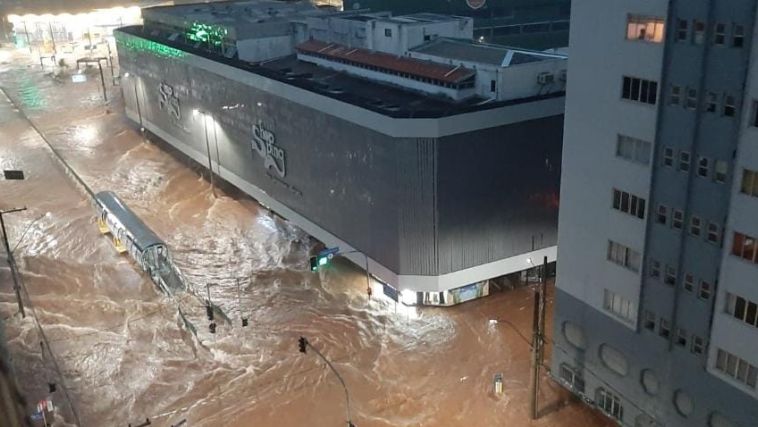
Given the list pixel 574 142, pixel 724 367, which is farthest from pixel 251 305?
pixel 724 367

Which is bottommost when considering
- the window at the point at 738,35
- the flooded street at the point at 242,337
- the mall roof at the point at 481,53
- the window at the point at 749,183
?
the flooded street at the point at 242,337

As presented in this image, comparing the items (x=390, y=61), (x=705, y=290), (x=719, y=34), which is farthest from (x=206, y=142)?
(x=719, y=34)

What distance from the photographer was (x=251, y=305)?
4078 centimetres

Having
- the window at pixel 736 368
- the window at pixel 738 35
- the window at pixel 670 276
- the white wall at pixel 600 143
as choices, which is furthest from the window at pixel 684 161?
the window at pixel 736 368

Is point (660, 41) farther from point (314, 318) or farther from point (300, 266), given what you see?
point (300, 266)

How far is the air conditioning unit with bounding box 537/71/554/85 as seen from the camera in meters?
39.4

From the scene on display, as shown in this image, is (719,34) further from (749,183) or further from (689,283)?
(689,283)

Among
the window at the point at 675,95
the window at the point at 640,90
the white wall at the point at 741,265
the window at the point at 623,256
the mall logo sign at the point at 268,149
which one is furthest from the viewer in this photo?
the mall logo sign at the point at 268,149

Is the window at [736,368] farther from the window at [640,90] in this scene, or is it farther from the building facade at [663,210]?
the window at [640,90]

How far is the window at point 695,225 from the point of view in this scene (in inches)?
942

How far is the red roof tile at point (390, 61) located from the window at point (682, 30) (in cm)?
1706

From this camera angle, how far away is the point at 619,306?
28031mm

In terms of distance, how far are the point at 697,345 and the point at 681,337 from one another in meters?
0.72

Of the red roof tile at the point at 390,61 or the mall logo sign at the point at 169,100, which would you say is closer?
the red roof tile at the point at 390,61
